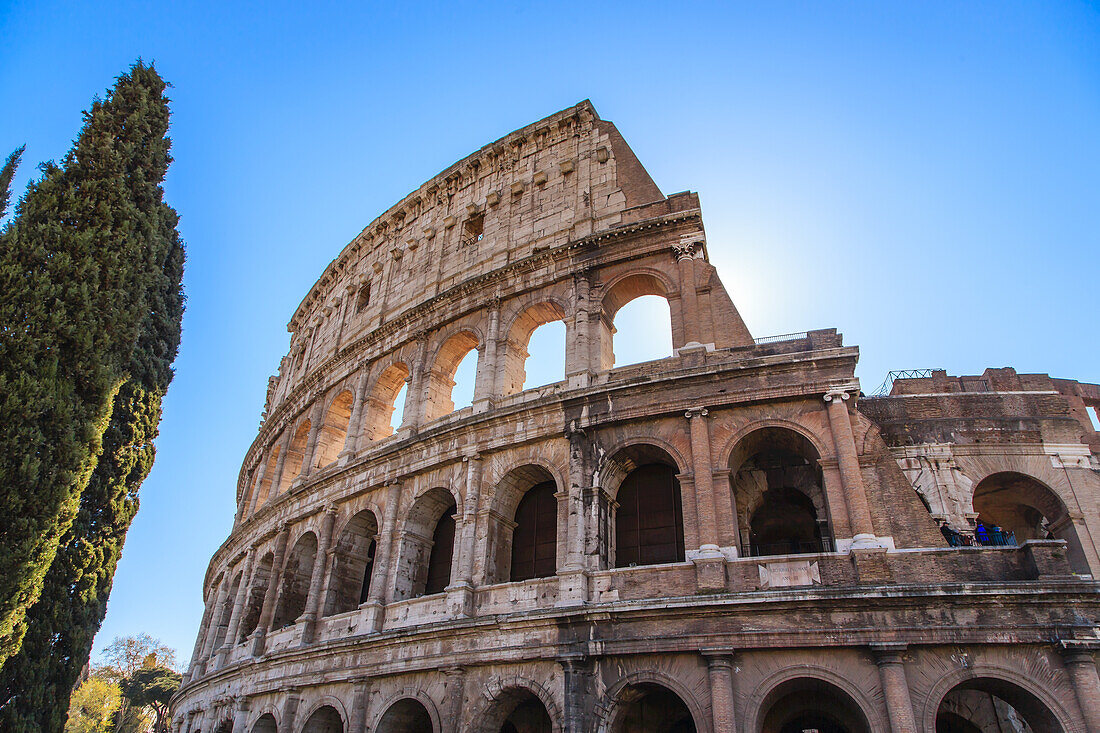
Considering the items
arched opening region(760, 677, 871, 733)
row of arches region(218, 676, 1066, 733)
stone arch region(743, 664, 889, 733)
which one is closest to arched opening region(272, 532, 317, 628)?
row of arches region(218, 676, 1066, 733)

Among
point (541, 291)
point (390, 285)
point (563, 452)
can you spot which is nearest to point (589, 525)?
point (563, 452)

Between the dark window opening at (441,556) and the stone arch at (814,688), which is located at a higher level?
the dark window opening at (441,556)

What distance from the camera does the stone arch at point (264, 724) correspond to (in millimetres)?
14881

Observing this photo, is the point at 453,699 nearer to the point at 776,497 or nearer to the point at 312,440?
the point at 776,497

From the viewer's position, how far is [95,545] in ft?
38.2

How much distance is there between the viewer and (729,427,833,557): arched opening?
12.0 m

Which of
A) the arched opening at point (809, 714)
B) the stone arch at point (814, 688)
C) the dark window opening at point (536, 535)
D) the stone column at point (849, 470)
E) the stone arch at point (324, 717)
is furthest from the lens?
the stone arch at point (324, 717)

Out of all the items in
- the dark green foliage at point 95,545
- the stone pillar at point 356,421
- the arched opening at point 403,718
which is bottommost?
the arched opening at point 403,718

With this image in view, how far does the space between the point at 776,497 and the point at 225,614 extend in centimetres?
1602

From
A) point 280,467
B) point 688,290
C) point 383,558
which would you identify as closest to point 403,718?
point 383,558

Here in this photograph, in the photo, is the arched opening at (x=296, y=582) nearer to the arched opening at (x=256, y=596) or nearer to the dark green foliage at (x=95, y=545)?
the arched opening at (x=256, y=596)

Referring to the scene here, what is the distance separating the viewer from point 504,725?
12727 mm

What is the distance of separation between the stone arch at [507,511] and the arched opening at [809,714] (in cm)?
439

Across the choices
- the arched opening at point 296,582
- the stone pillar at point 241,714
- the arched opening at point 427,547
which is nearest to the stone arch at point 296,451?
the arched opening at point 296,582
